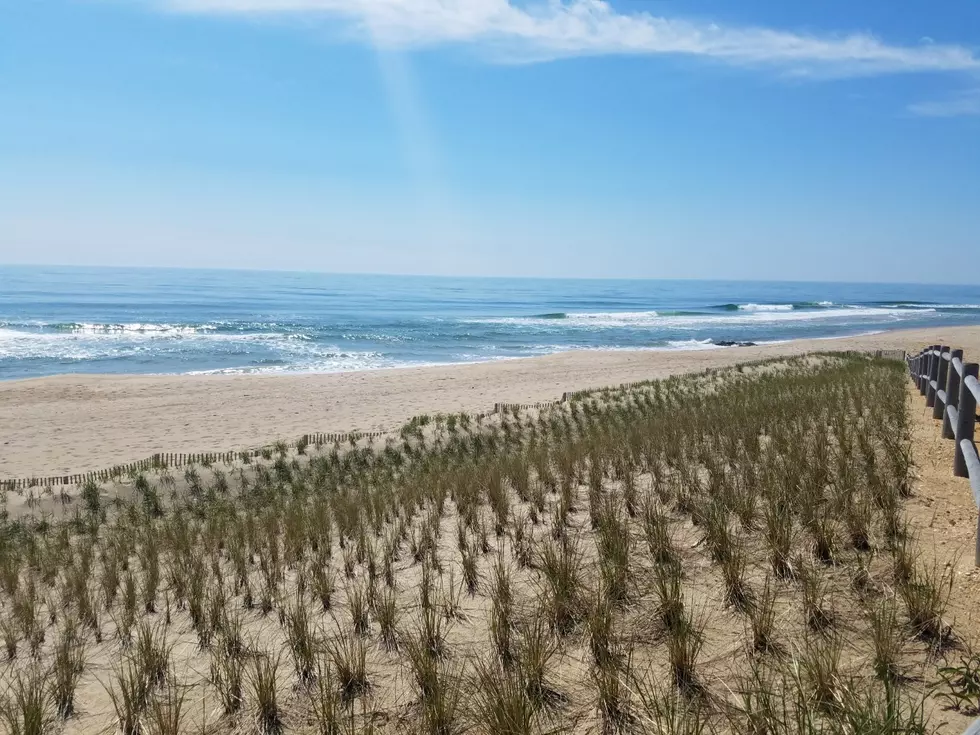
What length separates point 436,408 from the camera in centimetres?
2252

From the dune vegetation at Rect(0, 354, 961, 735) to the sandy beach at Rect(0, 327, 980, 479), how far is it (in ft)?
31.7

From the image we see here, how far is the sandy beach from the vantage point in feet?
57.4

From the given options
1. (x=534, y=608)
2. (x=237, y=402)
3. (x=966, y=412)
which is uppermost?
(x=966, y=412)

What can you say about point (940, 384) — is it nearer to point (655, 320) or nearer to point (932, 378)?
point (932, 378)

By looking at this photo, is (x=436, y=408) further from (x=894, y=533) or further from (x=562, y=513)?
(x=894, y=533)

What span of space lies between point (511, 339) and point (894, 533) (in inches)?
1859


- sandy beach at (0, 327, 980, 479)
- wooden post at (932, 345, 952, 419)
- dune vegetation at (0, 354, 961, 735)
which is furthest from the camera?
sandy beach at (0, 327, 980, 479)

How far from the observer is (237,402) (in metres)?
24.0

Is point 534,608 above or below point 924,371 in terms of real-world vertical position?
below

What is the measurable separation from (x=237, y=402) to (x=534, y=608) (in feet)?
71.6

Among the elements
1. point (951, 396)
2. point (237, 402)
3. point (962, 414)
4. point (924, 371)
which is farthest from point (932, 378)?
point (237, 402)

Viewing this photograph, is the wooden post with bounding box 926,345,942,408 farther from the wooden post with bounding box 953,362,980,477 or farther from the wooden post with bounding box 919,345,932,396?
the wooden post with bounding box 953,362,980,477

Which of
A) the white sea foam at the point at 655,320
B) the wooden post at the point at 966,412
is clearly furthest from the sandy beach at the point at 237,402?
the white sea foam at the point at 655,320

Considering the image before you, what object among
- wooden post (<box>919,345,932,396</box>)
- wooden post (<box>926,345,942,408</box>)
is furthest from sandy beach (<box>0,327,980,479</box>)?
wooden post (<box>926,345,942,408</box>)
